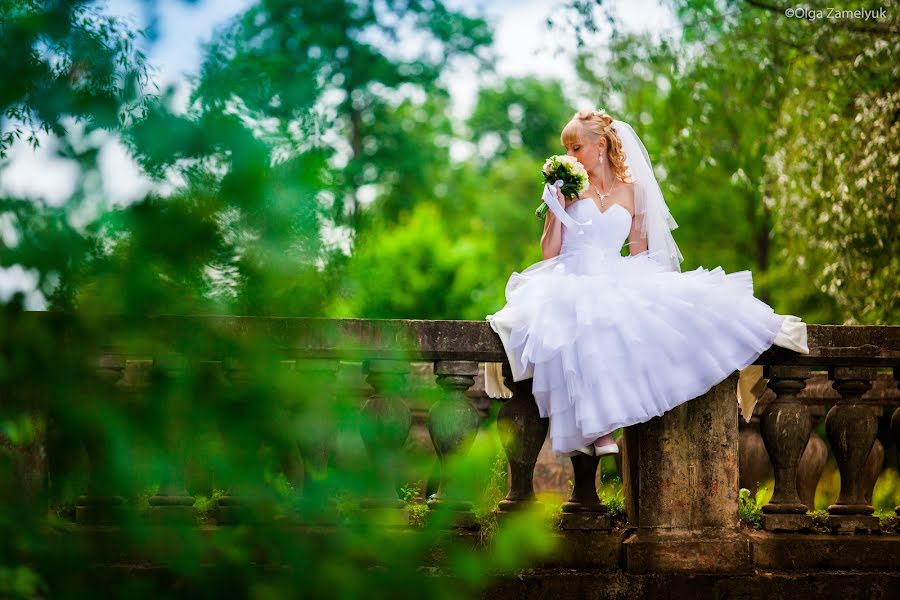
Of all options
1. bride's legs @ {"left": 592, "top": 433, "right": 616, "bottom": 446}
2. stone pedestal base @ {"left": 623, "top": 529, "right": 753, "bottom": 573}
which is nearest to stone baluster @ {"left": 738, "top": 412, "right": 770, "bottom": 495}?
stone pedestal base @ {"left": 623, "top": 529, "right": 753, "bottom": 573}

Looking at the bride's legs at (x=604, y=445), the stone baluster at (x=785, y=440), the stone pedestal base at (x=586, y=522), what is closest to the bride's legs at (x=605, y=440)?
the bride's legs at (x=604, y=445)

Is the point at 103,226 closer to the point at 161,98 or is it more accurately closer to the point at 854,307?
the point at 161,98

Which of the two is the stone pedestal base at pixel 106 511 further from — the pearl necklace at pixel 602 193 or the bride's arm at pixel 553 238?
the pearl necklace at pixel 602 193

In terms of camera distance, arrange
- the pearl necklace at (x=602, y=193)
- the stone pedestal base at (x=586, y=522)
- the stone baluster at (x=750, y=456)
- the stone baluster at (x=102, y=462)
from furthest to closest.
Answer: the stone baluster at (x=750, y=456) → the pearl necklace at (x=602, y=193) → the stone pedestal base at (x=586, y=522) → the stone baluster at (x=102, y=462)

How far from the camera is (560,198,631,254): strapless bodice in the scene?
5.32m

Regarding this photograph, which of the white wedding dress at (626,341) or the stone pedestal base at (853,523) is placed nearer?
the white wedding dress at (626,341)

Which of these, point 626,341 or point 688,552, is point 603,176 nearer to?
point 626,341

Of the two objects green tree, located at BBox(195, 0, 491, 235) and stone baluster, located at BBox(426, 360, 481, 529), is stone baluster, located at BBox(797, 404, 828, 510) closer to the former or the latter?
stone baluster, located at BBox(426, 360, 481, 529)

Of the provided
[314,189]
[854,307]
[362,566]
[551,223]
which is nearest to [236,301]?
[314,189]

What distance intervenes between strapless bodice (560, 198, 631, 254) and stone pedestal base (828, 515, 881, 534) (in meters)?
1.64

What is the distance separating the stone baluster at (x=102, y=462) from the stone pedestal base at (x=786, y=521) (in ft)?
12.1

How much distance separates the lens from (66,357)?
5.07 ft

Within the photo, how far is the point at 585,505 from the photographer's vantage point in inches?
182

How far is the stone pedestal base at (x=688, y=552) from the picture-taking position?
4.45 metres
